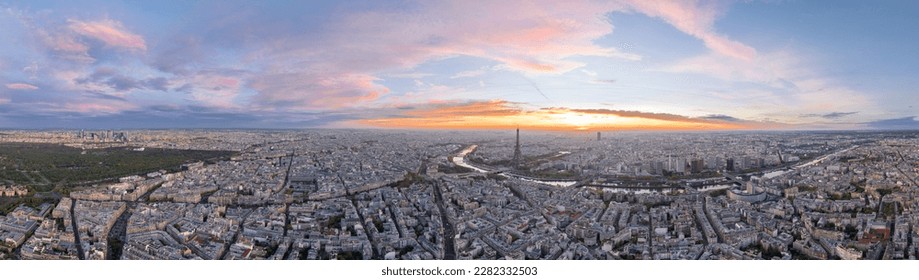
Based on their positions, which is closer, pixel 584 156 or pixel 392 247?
pixel 392 247

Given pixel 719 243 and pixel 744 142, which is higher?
pixel 744 142

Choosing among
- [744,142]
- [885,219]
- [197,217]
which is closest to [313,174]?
[197,217]

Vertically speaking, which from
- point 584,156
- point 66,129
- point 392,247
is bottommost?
point 392,247

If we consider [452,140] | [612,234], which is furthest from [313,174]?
[612,234]

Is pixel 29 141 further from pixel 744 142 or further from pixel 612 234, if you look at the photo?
pixel 744 142

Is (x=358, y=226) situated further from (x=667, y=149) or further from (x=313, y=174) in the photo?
(x=667, y=149)
